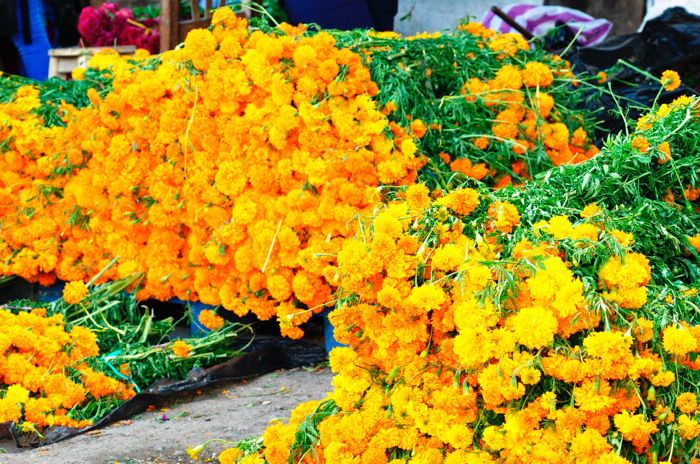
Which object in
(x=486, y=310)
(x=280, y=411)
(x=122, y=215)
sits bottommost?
(x=280, y=411)

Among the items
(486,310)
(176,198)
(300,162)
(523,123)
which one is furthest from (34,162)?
(486,310)

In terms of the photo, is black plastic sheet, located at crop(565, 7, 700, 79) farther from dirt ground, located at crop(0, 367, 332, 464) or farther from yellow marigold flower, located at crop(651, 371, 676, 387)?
yellow marigold flower, located at crop(651, 371, 676, 387)

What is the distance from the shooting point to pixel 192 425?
8.97ft

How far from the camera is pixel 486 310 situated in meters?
1.75

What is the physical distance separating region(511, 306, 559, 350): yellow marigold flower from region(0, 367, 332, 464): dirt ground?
1211 mm

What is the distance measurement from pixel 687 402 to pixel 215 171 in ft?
7.37

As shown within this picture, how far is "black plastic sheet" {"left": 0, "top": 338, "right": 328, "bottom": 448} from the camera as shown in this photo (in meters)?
2.65

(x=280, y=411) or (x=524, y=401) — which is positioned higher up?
(x=524, y=401)

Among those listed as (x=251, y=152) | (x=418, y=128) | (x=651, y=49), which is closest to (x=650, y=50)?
(x=651, y=49)

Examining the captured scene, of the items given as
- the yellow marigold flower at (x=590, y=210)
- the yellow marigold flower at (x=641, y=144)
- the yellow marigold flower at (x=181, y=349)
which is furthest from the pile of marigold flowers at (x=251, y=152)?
the yellow marigold flower at (x=590, y=210)

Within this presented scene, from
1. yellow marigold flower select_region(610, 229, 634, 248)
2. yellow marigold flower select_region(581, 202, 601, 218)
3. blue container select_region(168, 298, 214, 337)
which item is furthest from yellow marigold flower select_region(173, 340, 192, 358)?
yellow marigold flower select_region(610, 229, 634, 248)

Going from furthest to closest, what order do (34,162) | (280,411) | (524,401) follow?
(34,162) → (280,411) → (524,401)

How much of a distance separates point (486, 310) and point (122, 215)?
2290 millimetres

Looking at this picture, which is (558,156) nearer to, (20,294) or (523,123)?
(523,123)
